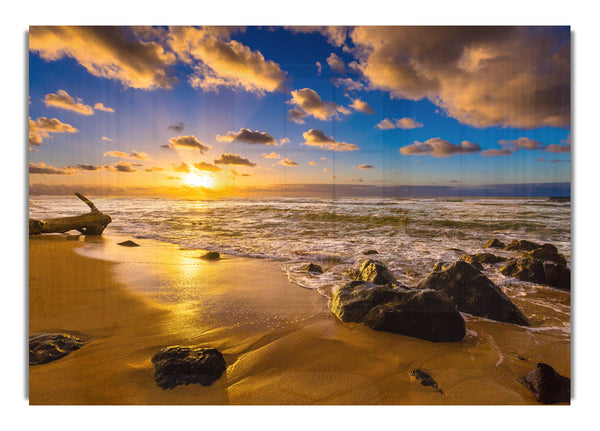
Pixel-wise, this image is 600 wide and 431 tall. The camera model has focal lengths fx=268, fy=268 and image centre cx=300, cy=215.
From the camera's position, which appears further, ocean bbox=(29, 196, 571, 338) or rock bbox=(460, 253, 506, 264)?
rock bbox=(460, 253, 506, 264)

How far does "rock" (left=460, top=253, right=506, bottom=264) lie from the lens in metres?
4.46

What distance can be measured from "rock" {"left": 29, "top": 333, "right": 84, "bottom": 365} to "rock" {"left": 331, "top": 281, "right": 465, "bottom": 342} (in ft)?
9.07

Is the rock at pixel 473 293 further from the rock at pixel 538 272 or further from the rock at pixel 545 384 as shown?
the rock at pixel 538 272

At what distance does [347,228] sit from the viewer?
4.89m

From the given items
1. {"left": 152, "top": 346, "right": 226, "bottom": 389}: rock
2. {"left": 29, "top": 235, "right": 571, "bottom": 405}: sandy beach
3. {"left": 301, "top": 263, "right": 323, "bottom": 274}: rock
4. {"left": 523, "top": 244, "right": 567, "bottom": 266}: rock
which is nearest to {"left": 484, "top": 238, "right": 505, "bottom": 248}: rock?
{"left": 523, "top": 244, "right": 567, "bottom": 266}: rock

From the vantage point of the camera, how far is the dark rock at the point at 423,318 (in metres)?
2.71

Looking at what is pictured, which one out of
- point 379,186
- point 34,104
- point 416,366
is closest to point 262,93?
point 379,186

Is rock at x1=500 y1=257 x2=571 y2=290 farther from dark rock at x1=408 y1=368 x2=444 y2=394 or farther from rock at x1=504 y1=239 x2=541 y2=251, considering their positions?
dark rock at x1=408 y1=368 x2=444 y2=394

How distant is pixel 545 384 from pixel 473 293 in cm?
103

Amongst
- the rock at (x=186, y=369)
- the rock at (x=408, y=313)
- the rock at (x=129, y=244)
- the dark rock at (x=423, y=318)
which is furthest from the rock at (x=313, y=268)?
the rock at (x=129, y=244)

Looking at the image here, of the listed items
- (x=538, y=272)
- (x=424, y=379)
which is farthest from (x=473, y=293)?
(x=538, y=272)

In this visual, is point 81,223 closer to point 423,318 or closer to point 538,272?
point 423,318

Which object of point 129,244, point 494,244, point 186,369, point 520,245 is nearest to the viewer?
point 186,369
